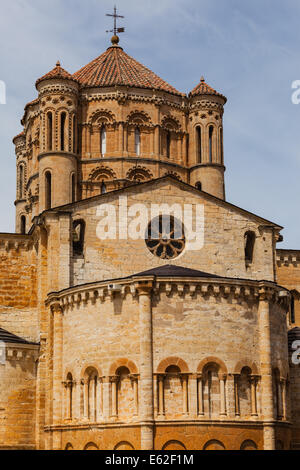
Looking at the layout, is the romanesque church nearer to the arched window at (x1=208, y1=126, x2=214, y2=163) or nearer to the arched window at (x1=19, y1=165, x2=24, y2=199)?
the arched window at (x1=208, y1=126, x2=214, y2=163)

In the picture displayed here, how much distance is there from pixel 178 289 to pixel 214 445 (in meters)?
5.81

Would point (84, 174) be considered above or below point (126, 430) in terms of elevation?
above

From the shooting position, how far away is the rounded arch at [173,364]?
33.8m

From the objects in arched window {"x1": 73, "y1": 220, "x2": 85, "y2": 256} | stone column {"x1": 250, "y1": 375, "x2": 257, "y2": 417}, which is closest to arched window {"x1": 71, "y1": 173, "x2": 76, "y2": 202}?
arched window {"x1": 73, "y1": 220, "x2": 85, "y2": 256}

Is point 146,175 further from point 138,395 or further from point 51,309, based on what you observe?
point 138,395

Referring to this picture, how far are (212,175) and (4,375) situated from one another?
16.5 m

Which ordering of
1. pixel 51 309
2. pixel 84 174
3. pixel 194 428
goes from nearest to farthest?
1. pixel 194 428
2. pixel 51 309
3. pixel 84 174

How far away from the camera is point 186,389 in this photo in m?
33.7

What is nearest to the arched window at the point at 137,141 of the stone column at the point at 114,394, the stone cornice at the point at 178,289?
the stone cornice at the point at 178,289

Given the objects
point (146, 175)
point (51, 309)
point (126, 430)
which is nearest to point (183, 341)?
point (126, 430)

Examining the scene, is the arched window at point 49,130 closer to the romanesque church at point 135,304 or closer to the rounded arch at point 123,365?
the romanesque church at point 135,304

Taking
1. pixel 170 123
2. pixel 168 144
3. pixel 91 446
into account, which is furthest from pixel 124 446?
pixel 170 123

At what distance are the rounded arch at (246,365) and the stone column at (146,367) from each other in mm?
3301

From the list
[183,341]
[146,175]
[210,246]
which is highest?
[146,175]
